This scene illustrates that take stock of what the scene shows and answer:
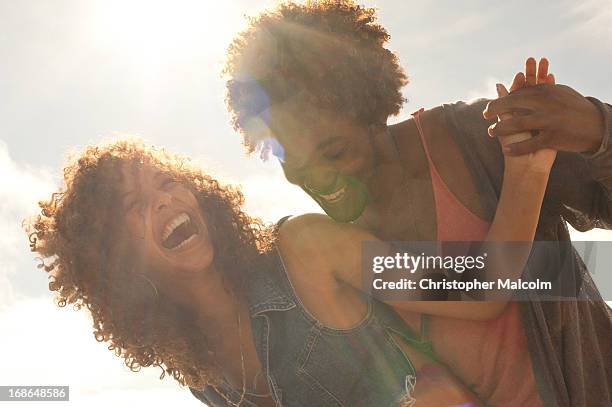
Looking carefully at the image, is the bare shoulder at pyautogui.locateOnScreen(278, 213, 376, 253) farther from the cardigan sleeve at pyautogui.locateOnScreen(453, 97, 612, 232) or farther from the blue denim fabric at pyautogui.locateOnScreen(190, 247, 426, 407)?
the cardigan sleeve at pyautogui.locateOnScreen(453, 97, 612, 232)

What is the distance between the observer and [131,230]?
411 cm

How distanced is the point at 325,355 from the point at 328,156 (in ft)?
3.61

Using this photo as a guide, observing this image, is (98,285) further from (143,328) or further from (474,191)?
(474,191)

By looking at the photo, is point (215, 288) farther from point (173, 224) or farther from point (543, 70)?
point (543, 70)

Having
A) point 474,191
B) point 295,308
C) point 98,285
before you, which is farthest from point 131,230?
point 474,191

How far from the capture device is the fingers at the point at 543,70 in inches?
121

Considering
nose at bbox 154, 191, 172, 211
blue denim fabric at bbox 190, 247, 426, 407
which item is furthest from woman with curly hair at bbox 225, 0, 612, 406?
nose at bbox 154, 191, 172, 211

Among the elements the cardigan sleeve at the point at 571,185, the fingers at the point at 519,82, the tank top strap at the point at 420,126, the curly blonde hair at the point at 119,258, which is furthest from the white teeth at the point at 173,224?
the fingers at the point at 519,82

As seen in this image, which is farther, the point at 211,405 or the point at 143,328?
the point at 211,405

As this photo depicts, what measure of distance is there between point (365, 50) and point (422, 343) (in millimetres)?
1531

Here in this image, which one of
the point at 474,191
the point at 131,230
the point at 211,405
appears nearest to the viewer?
the point at 474,191

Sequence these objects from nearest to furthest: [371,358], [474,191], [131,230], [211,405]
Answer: [474,191] → [371,358] → [131,230] → [211,405]

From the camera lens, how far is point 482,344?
354 cm

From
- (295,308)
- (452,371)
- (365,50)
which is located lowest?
(452,371)
